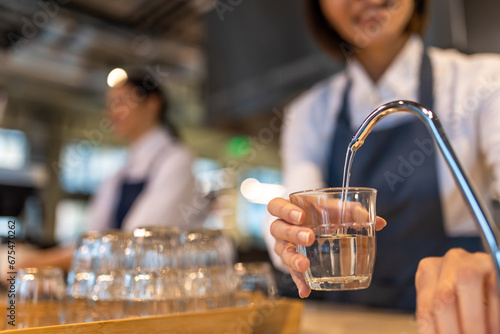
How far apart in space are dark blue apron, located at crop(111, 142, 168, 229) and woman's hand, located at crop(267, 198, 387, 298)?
Result: 1716mm

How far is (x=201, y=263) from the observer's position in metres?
1.08

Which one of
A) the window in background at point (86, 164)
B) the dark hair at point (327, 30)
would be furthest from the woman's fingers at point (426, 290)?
the window in background at point (86, 164)

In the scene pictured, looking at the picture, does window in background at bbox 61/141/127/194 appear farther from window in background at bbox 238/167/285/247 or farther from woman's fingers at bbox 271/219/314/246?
woman's fingers at bbox 271/219/314/246

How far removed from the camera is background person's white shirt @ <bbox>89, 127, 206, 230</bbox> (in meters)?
2.10

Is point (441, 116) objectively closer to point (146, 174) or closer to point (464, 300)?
point (464, 300)

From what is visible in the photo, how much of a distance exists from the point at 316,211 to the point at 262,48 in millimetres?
2363

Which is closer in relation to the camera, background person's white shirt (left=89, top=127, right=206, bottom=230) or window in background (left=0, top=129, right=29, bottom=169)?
background person's white shirt (left=89, top=127, right=206, bottom=230)

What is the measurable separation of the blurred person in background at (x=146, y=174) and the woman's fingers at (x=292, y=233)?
1408mm

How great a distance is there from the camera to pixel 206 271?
3.37 ft

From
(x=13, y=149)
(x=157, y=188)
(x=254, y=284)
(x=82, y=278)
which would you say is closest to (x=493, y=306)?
(x=254, y=284)

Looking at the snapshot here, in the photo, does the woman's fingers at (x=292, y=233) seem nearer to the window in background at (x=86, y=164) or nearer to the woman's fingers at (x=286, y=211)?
the woman's fingers at (x=286, y=211)

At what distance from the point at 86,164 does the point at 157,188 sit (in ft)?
17.1

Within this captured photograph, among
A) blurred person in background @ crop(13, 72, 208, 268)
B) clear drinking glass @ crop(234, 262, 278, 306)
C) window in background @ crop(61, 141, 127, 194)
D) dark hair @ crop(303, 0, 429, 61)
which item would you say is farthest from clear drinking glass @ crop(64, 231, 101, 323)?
window in background @ crop(61, 141, 127, 194)

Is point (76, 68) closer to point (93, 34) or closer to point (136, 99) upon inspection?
point (93, 34)
